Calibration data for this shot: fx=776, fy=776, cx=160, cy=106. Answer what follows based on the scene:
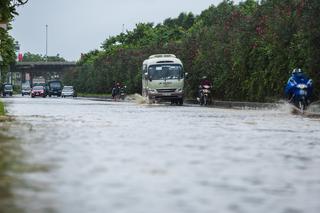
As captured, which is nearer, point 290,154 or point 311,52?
point 290,154

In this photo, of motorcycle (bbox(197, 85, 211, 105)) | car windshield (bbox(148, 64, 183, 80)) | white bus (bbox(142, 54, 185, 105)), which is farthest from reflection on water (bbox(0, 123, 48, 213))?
car windshield (bbox(148, 64, 183, 80))

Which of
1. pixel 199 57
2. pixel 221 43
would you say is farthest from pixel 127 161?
pixel 199 57

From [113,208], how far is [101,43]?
113461mm

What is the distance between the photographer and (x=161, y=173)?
8938 millimetres

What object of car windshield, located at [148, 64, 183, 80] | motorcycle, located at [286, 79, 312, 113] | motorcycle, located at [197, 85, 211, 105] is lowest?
motorcycle, located at [197, 85, 211, 105]

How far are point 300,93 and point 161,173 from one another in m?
20.0

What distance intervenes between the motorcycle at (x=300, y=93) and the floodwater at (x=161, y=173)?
12.9 metres

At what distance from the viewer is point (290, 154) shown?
37.9 feet

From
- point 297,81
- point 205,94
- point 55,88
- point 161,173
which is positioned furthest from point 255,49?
point 55,88

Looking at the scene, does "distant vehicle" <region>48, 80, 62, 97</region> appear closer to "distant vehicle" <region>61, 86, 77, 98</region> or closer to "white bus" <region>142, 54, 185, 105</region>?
"distant vehicle" <region>61, 86, 77, 98</region>

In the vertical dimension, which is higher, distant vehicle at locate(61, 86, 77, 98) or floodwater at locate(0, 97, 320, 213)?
floodwater at locate(0, 97, 320, 213)

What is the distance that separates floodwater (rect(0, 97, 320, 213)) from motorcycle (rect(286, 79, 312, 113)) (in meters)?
12.9

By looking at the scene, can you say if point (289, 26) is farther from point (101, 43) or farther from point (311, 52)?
point (101, 43)

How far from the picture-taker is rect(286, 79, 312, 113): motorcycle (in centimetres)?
2822
